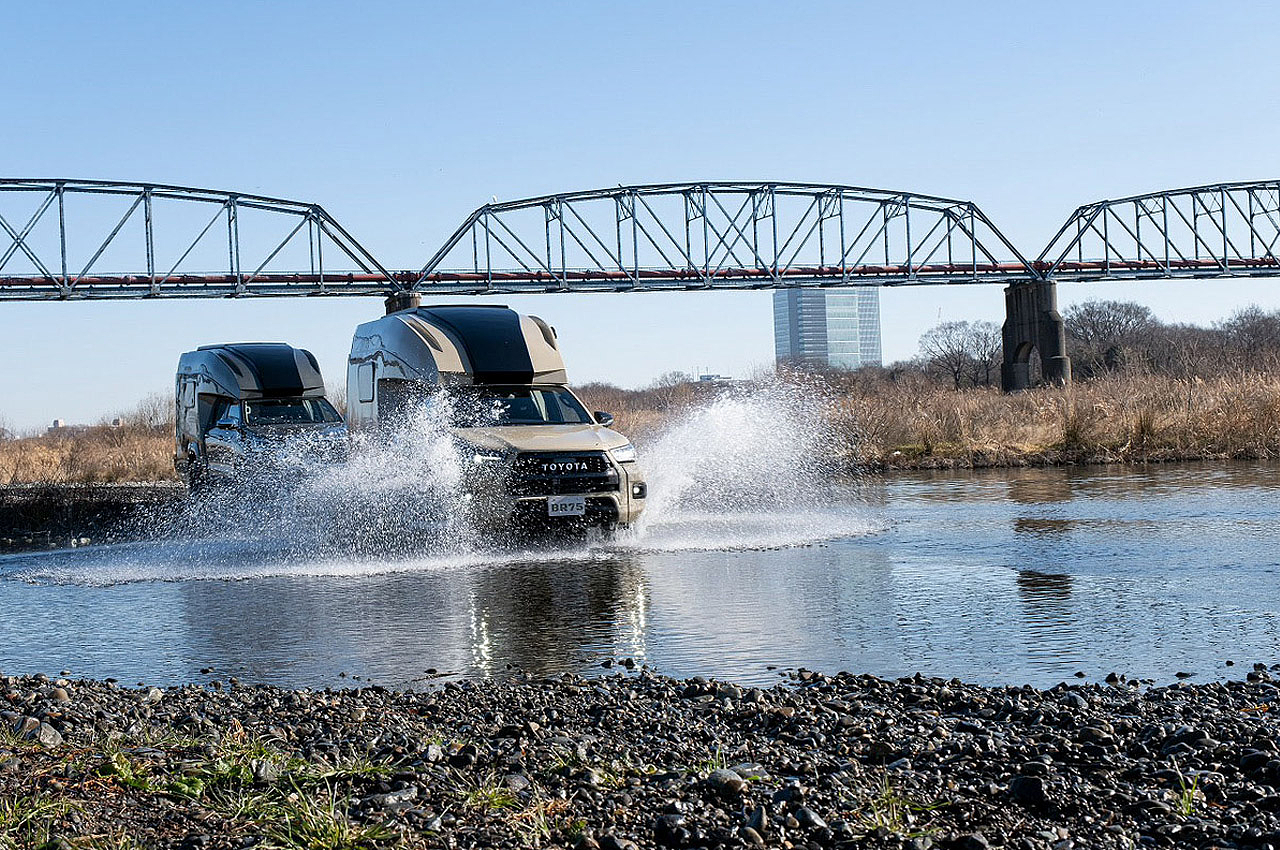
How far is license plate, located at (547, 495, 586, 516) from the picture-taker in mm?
15430

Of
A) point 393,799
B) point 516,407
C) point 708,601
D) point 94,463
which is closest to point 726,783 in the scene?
point 393,799

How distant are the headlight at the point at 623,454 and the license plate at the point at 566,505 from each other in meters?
0.69

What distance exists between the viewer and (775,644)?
29.7 ft

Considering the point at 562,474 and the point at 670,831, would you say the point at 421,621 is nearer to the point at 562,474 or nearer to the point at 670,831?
the point at 562,474

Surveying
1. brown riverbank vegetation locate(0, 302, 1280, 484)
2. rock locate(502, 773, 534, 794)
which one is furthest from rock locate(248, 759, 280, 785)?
brown riverbank vegetation locate(0, 302, 1280, 484)

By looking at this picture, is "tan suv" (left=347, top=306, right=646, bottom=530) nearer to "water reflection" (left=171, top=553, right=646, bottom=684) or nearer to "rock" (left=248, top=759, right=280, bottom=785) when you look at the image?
"water reflection" (left=171, top=553, right=646, bottom=684)

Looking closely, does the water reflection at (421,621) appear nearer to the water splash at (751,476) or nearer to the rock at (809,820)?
the water splash at (751,476)

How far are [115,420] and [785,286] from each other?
3922 cm

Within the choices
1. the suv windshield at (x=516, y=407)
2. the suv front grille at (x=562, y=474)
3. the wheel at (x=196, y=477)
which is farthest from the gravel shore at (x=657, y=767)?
the wheel at (x=196, y=477)

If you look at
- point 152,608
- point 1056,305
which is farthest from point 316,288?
point 152,608

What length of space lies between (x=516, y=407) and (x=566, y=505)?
2190mm

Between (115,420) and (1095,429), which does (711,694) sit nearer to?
(1095,429)

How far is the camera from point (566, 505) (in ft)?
51.0

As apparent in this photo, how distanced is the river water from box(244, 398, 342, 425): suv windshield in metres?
4.04
